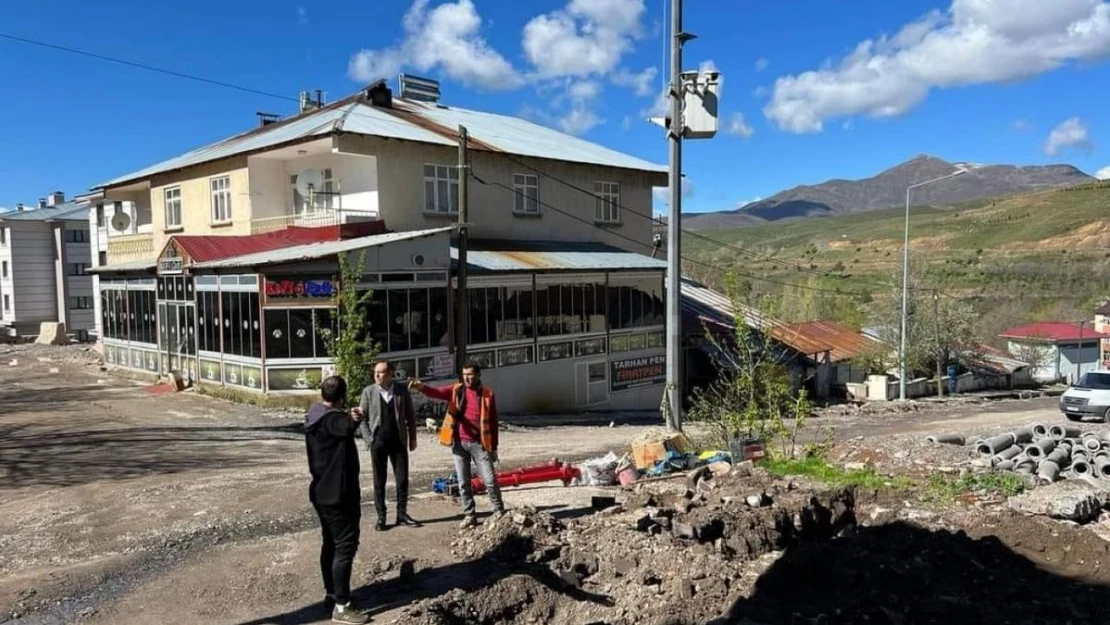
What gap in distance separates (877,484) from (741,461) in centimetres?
198

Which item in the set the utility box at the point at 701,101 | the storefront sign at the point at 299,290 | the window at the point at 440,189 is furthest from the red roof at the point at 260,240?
the utility box at the point at 701,101

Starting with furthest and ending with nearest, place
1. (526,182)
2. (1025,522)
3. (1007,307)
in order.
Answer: (1007,307)
(526,182)
(1025,522)

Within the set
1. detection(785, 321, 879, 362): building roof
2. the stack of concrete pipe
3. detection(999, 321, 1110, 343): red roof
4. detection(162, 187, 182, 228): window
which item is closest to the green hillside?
detection(999, 321, 1110, 343): red roof

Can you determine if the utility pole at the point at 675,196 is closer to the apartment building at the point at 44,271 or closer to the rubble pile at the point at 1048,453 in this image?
the rubble pile at the point at 1048,453

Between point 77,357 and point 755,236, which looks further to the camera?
point 755,236

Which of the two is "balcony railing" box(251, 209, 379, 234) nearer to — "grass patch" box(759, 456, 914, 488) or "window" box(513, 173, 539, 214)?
"window" box(513, 173, 539, 214)

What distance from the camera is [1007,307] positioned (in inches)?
2466

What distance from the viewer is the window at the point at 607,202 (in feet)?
92.8

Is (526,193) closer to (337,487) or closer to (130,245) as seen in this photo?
(130,245)

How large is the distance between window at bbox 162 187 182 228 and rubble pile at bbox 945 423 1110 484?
23.7m

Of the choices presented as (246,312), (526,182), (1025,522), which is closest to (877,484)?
(1025,522)

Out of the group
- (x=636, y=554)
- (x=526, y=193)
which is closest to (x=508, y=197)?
(x=526, y=193)

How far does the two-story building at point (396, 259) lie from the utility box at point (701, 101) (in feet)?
25.0

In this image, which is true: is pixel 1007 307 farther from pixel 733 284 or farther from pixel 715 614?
pixel 715 614
